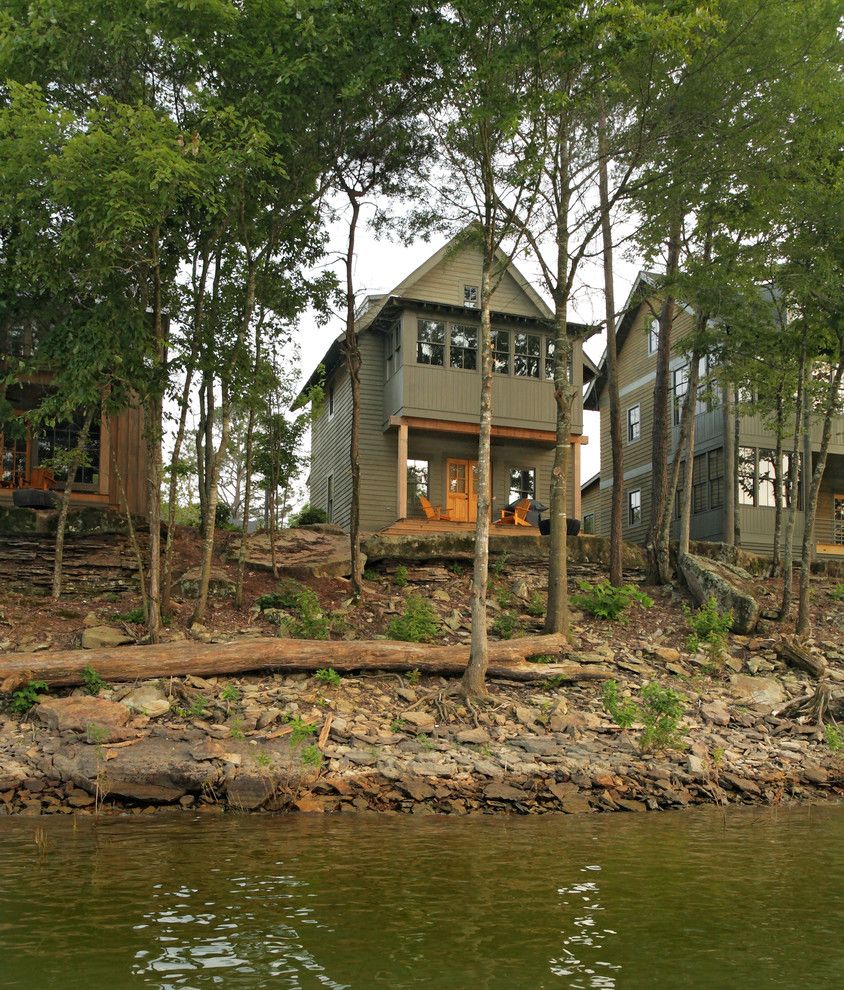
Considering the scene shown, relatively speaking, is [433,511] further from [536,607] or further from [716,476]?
[716,476]

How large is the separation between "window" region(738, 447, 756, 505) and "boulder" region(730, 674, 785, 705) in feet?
46.0

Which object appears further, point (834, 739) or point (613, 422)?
point (613, 422)

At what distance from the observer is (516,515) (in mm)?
26734

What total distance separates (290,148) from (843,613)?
49.9 ft

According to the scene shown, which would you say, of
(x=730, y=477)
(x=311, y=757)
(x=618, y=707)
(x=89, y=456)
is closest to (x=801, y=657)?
(x=618, y=707)

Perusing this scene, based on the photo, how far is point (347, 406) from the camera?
101 feet

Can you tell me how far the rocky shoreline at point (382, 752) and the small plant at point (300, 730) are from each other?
25 mm

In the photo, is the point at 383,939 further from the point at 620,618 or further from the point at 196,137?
the point at 620,618

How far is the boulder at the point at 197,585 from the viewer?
18188 mm

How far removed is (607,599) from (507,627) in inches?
118

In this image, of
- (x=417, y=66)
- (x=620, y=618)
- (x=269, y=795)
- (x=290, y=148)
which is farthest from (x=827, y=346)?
(x=269, y=795)

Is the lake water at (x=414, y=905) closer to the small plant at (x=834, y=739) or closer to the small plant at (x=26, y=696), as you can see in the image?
the small plant at (x=26, y=696)

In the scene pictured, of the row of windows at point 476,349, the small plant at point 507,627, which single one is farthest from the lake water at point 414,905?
the row of windows at point 476,349

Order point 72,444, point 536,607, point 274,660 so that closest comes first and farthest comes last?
point 274,660 → point 536,607 → point 72,444
